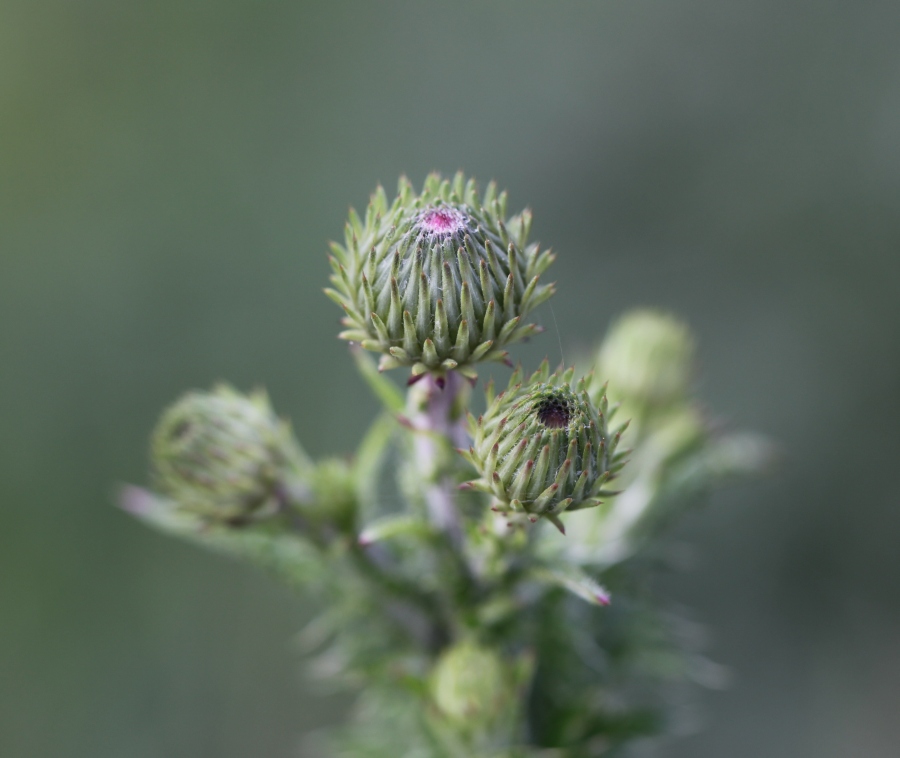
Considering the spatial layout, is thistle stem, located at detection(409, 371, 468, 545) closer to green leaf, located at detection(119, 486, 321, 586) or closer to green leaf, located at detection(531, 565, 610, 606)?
green leaf, located at detection(531, 565, 610, 606)

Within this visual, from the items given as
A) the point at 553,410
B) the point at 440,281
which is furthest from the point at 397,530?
the point at 440,281

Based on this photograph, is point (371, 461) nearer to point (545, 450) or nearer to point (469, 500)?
point (469, 500)

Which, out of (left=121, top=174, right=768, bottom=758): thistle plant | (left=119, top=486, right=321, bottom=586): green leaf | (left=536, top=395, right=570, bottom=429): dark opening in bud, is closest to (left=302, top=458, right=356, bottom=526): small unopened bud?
(left=121, top=174, right=768, bottom=758): thistle plant

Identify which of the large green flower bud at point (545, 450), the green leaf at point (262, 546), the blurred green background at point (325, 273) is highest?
the blurred green background at point (325, 273)

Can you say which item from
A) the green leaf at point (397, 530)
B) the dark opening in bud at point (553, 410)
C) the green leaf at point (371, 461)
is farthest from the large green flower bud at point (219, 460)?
the dark opening in bud at point (553, 410)

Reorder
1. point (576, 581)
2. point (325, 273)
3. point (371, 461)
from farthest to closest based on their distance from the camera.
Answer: point (325, 273) < point (371, 461) < point (576, 581)

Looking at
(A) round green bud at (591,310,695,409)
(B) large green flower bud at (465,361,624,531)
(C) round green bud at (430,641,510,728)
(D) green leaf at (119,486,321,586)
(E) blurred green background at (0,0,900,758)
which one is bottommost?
(C) round green bud at (430,641,510,728)

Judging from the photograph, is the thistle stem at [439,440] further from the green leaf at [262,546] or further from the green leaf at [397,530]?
the green leaf at [262,546]

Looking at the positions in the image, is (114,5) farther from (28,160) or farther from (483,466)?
(483,466)
